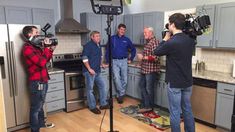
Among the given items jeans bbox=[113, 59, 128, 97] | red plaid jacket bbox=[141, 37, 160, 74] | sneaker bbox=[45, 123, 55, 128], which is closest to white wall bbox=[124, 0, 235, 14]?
red plaid jacket bbox=[141, 37, 160, 74]

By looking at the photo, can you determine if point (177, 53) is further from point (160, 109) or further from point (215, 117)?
point (160, 109)

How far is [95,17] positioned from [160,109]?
2.41 metres

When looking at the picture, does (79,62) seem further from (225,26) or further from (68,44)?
(225,26)

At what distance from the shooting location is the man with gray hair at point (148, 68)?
373cm

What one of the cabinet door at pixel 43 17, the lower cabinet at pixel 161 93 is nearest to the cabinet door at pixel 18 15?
the cabinet door at pixel 43 17

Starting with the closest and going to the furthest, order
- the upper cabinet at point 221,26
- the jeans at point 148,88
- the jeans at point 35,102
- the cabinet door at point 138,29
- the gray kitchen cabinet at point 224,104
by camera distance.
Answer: the jeans at point 35,102 < the gray kitchen cabinet at point 224,104 < the upper cabinet at point 221,26 < the jeans at point 148,88 < the cabinet door at point 138,29

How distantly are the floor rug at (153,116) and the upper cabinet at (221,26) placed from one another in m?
1.47

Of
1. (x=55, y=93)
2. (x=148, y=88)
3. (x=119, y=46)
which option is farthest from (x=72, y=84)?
(x=148, y=88)

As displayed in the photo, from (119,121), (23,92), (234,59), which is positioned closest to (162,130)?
(119,121)

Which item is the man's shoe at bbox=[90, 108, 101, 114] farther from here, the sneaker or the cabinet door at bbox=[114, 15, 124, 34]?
the cabinet door at bbox=[114, 15, 124, 34]

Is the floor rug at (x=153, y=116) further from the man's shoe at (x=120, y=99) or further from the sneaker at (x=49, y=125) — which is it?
the sneaker at (x=49, y=125)

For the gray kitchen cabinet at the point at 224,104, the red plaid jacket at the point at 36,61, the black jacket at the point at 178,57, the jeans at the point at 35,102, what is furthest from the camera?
the gray kitchen cabinet at the point at 224,104

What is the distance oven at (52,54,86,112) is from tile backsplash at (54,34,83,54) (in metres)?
0.16

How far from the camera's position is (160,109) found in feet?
13.4
